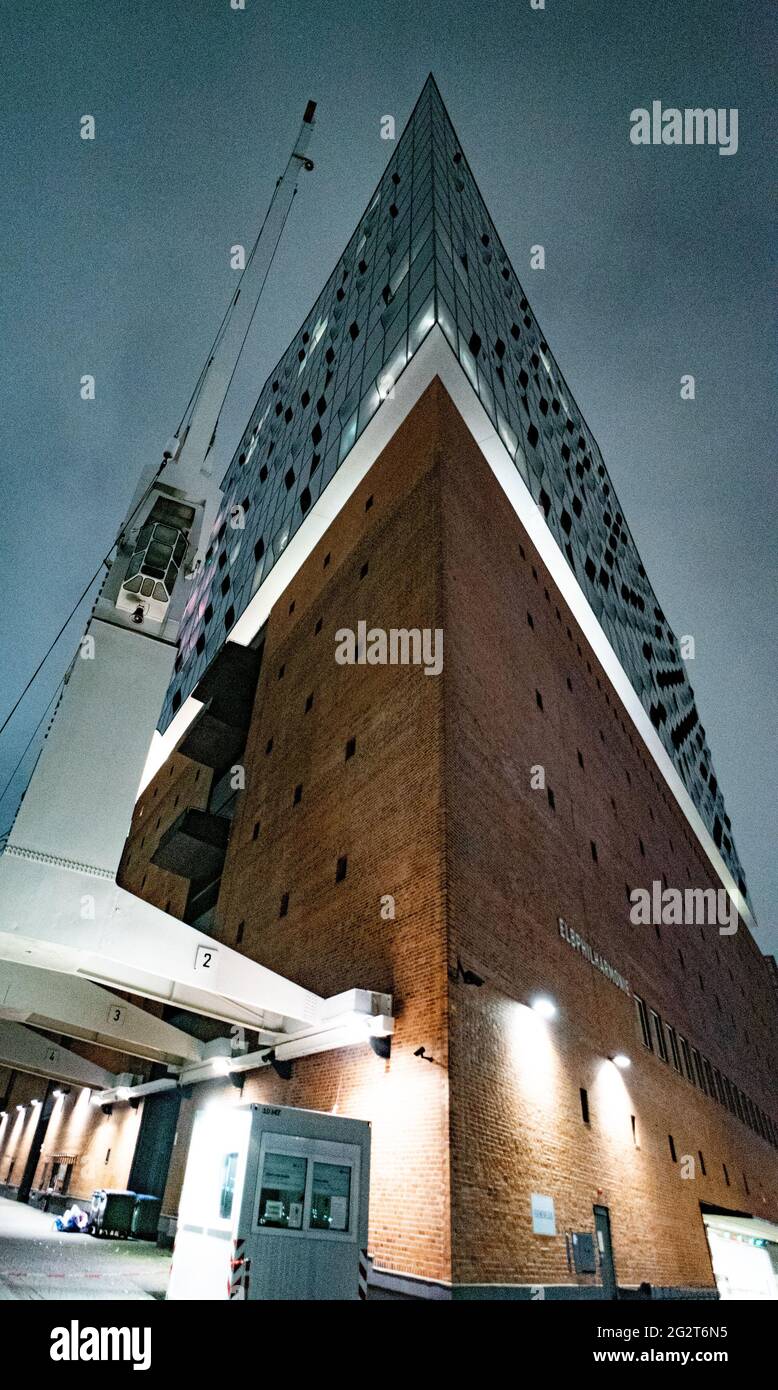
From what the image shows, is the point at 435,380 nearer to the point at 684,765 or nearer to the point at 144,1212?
the point at 144,1212

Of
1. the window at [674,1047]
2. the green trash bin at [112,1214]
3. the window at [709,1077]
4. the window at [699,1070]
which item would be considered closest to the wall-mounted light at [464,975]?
the green trash bin at [112,1214]

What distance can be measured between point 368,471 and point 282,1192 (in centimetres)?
1681

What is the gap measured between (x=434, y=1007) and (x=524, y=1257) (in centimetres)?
342

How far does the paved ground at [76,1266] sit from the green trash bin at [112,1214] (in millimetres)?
272

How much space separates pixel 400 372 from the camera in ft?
59.6

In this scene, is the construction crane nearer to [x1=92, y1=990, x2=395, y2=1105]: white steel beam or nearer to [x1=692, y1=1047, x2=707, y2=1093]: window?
[x1=92, y1=990, x2=395, y2=1105]: white steel beam

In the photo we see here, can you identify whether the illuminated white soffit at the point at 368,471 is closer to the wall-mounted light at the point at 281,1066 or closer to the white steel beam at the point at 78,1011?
the white steel beam at the point at 78,1011

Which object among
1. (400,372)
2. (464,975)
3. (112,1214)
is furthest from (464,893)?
(400,372)

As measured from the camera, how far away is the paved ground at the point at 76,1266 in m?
7.90

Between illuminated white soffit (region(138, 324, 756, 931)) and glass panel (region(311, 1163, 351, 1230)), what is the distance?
8811mm

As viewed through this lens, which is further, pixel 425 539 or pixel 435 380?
pixel 435 380

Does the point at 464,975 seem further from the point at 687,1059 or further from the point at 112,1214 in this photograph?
the point at 687,1059

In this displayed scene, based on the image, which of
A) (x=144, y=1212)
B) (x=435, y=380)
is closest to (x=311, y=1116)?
(x=144, y=1212)

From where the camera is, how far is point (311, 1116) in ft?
26.4
